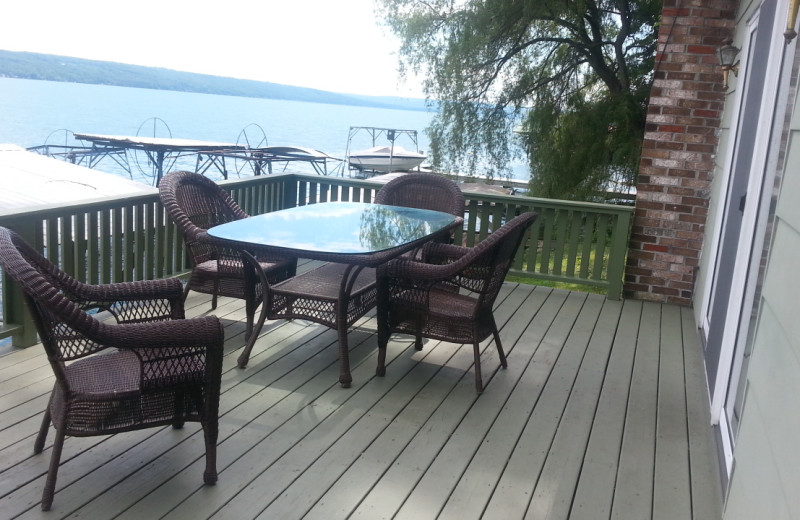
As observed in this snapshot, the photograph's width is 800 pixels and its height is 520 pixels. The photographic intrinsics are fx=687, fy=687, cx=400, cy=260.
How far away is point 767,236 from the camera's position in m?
2.53

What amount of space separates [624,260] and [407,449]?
10.2ft

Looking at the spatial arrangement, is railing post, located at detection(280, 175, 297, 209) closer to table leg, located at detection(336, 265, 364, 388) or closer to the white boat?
table leg, located at detection(336, 265, 364, 388)

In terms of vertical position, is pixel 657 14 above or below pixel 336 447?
above

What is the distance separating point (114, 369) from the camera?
8.13 feet

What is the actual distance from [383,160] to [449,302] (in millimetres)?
15963

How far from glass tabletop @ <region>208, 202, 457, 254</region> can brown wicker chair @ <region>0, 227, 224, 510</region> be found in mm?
973

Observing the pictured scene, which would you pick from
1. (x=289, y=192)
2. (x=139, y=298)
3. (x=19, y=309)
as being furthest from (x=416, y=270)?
(x=289, y=192)

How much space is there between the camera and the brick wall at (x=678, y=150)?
486 centimetres

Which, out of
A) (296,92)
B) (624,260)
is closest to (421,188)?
(624,260)

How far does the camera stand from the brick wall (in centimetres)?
486

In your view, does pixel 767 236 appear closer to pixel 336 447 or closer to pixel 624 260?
pixel 336 447

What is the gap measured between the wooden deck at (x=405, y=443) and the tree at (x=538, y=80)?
447 cm

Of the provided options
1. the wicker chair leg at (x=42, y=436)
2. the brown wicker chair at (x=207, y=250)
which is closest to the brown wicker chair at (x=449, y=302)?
the brown wicker chair at (x=207, y=250)

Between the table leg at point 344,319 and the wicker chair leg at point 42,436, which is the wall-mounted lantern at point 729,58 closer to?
the table leg at point 344,319
